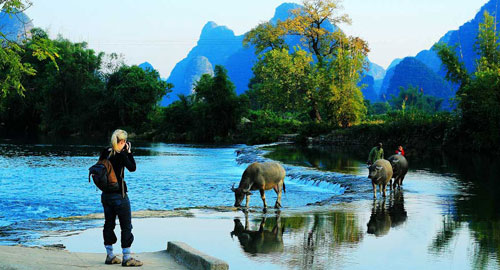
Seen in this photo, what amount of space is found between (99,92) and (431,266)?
82576 mm

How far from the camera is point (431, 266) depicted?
9.38 metres

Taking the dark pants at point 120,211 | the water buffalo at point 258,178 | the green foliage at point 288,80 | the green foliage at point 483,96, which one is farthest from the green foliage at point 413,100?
the dark pants at point 120,211

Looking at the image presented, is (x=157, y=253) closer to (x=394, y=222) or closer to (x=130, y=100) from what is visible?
(x=394, y=222)

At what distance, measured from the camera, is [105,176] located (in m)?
8.22

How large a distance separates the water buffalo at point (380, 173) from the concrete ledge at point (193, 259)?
31.8ft

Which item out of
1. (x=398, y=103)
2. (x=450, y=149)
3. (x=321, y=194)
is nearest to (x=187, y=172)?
(x=321, y=194)

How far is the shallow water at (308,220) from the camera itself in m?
10.1

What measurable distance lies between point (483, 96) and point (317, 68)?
21.8 meters

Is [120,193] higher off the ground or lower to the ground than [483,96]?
lower

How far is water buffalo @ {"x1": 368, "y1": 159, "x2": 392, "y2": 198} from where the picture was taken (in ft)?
58.9

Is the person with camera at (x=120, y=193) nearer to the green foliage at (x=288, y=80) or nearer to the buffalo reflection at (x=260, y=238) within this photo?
the buffalo reflection at (x=260, y=238)

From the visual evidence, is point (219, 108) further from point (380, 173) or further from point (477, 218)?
point (477, 218)

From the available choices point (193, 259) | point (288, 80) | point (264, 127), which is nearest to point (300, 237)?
point (193, 259)

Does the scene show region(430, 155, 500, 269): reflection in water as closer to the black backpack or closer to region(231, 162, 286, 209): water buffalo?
region(231, 162, 286, 209): water buffalo
